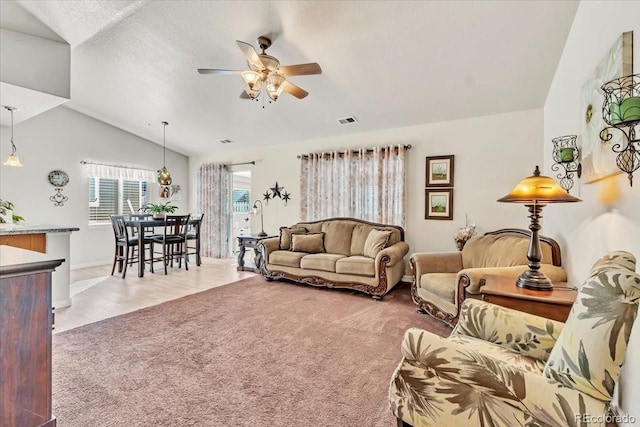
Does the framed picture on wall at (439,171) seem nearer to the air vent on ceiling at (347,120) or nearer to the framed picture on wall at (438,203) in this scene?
the framed picture on wall at (438,203)

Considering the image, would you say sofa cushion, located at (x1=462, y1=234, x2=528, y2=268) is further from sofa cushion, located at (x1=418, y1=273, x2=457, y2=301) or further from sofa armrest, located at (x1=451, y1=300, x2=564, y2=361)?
sofa armrest, located at (x1=451, y1=300, x2=564, y2=361)

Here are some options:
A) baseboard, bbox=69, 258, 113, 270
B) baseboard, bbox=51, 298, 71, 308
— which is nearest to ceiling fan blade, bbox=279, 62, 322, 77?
baseboard, bbox=51, 298, 71, 308

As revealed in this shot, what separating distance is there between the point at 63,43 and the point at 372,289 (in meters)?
4.64

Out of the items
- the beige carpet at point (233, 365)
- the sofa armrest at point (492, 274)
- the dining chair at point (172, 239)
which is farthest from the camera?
the dining chair at point (172, 239)

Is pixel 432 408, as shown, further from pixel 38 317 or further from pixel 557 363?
pixel 38 317

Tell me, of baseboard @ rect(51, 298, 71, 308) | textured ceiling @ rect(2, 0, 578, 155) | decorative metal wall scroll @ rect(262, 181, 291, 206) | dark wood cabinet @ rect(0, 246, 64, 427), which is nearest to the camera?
dark wood cabinet @ rect(0, 246, 64, 427)

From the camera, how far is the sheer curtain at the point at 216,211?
695cm

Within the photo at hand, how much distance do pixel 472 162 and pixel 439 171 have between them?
45cm

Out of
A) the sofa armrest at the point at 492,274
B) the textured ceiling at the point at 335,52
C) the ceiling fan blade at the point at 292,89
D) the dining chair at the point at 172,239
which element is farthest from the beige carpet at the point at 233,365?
the textured ceiling at the point at 335,52

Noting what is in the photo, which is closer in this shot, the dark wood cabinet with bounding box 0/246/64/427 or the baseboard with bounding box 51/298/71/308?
the dark wood cabinet with bounding box 0/246/64/427

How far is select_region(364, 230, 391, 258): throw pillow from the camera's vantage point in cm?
416

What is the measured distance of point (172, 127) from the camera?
5961 mm

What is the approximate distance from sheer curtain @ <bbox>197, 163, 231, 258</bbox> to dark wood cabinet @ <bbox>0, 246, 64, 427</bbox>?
5729mm

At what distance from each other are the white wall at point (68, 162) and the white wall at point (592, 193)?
741cm
